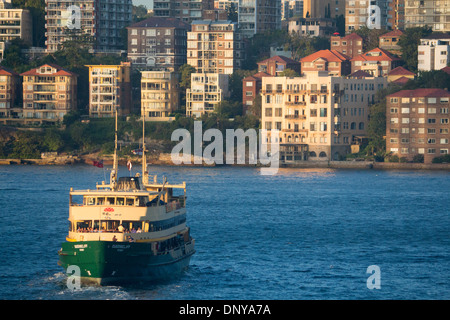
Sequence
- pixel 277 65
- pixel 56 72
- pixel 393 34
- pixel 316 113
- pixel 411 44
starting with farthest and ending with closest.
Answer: pixel 393 34
pixel 411 44
pixel 277 65
pixel 56 72
pixel 316 113

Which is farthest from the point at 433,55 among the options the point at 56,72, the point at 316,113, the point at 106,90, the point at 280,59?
the point at 56,72

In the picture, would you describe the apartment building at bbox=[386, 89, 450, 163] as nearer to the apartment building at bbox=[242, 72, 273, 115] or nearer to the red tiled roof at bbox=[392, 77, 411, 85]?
the red tiled roof at bbox=[392, 77, 411, 85]

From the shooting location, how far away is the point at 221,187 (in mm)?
115562

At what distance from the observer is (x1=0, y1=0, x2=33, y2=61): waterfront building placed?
184 m

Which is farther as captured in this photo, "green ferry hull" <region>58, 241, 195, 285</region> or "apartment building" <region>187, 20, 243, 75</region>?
"apartment building" <region>187, 20, 243, 75</region>

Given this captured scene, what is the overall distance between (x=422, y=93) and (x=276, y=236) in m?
70.9

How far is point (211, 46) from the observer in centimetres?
17612

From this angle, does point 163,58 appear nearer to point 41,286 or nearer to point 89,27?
point 89,27

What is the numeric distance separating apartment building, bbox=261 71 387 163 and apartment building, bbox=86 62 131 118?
2299cm

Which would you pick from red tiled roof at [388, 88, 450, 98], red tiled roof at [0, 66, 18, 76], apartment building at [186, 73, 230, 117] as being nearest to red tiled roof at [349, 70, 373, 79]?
red tiled roof at [388, 88, 450, 98]

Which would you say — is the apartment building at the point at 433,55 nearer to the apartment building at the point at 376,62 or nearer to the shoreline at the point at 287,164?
the apartment building at the point at 376,62

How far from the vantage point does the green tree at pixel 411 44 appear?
175m

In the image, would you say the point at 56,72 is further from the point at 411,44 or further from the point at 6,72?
the point at 411,44

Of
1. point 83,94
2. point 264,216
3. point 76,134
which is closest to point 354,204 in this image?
point 264,216
